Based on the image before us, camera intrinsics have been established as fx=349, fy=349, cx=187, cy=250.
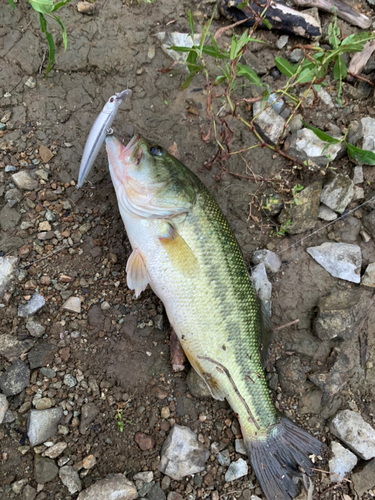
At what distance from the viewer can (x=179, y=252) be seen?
300 centimetres

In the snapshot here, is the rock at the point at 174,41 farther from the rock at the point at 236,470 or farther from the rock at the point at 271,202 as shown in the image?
the rock at the point at 236,470

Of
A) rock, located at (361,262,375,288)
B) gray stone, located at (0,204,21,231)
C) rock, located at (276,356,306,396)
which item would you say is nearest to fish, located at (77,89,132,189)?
gray stone, located at (0,204,21,231)

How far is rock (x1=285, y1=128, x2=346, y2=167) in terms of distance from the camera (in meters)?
3.84

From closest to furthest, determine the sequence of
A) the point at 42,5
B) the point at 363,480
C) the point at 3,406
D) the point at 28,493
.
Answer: the point at 42,5
the point at 28,493
the point at 3,406
the point at 363,480

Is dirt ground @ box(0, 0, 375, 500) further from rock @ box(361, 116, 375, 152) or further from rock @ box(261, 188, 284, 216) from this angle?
rock @ box(361, 116, 375, 152)

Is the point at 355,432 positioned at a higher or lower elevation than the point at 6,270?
lower

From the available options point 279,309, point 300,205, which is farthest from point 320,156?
point 279,309

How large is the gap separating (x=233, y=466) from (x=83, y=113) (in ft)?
12.2

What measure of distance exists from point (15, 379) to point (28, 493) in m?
0.86

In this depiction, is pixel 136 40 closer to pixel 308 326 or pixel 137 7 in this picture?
pixel 137 7

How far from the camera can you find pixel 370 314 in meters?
3.78

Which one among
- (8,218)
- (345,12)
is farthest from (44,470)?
(345,12)

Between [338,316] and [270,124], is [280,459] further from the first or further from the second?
[270,124]

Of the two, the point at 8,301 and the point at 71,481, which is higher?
the point at 8,301
